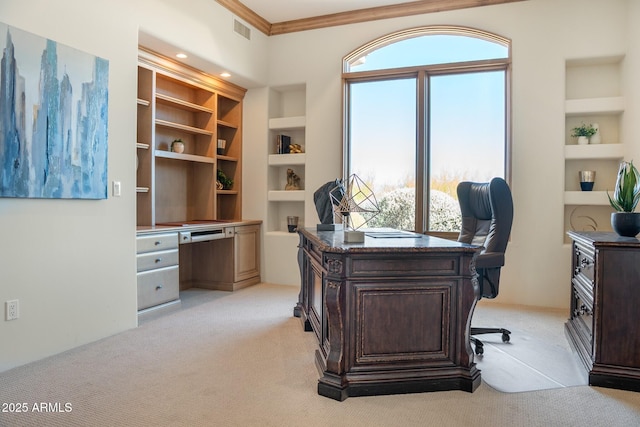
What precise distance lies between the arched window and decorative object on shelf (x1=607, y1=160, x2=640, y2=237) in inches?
83.7

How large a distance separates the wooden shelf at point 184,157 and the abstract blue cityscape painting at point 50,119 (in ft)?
4.06

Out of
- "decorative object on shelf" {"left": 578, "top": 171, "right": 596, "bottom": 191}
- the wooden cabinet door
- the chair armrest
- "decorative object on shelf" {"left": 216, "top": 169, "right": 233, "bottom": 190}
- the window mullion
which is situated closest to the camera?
the chair armrest

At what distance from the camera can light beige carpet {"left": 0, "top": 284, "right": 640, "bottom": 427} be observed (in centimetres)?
218

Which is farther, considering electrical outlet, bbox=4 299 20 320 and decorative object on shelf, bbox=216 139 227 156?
decorative object on shelf, bbox=216 139 227 156

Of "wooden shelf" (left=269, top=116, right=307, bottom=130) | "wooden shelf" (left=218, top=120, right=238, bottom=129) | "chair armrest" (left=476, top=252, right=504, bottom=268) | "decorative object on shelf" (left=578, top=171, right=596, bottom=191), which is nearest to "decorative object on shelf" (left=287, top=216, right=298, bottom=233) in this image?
"wooden shelf" (left=269, top=116, right=307, bottom=130)

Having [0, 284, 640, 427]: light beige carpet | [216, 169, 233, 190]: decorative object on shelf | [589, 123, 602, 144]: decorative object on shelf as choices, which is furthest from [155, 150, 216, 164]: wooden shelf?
[589, 123, 602, 144]: decorative object on shelf

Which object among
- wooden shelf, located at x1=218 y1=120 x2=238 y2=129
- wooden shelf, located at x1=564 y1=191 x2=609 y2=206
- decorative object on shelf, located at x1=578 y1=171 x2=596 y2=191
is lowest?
wooden shelf, located at x1=564 y1=191 x2=609 y2=206

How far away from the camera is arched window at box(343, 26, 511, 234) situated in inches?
196

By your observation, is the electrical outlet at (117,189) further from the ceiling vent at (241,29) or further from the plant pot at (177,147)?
the ceiling vent at (241,29)

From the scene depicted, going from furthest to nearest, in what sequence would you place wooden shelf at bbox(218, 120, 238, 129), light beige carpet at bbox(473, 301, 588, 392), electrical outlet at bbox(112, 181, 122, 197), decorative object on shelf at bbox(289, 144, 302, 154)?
decorative object on shelf at bbox(289, 144, 302, 154) < wooden shelf at bbox(218, 120, 238, 129) < electrical outlet at bbox(112, 181, 122, 197) < light beige carpet at bbox(473, 301, 588, 392)

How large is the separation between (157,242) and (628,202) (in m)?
3.62

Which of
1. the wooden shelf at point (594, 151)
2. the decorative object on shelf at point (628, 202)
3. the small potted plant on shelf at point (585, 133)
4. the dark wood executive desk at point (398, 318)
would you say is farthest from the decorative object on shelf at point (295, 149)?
the decorative object on shelf at point (628, 202)

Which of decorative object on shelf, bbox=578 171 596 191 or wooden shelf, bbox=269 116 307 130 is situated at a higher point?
wooden shelf, bbox=269 116 307 130

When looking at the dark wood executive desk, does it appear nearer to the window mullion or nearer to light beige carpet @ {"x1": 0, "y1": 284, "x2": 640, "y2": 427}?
light beige carpet @ {"x1": 0, "y1": 284, "x2": 640, "y2": 427}
